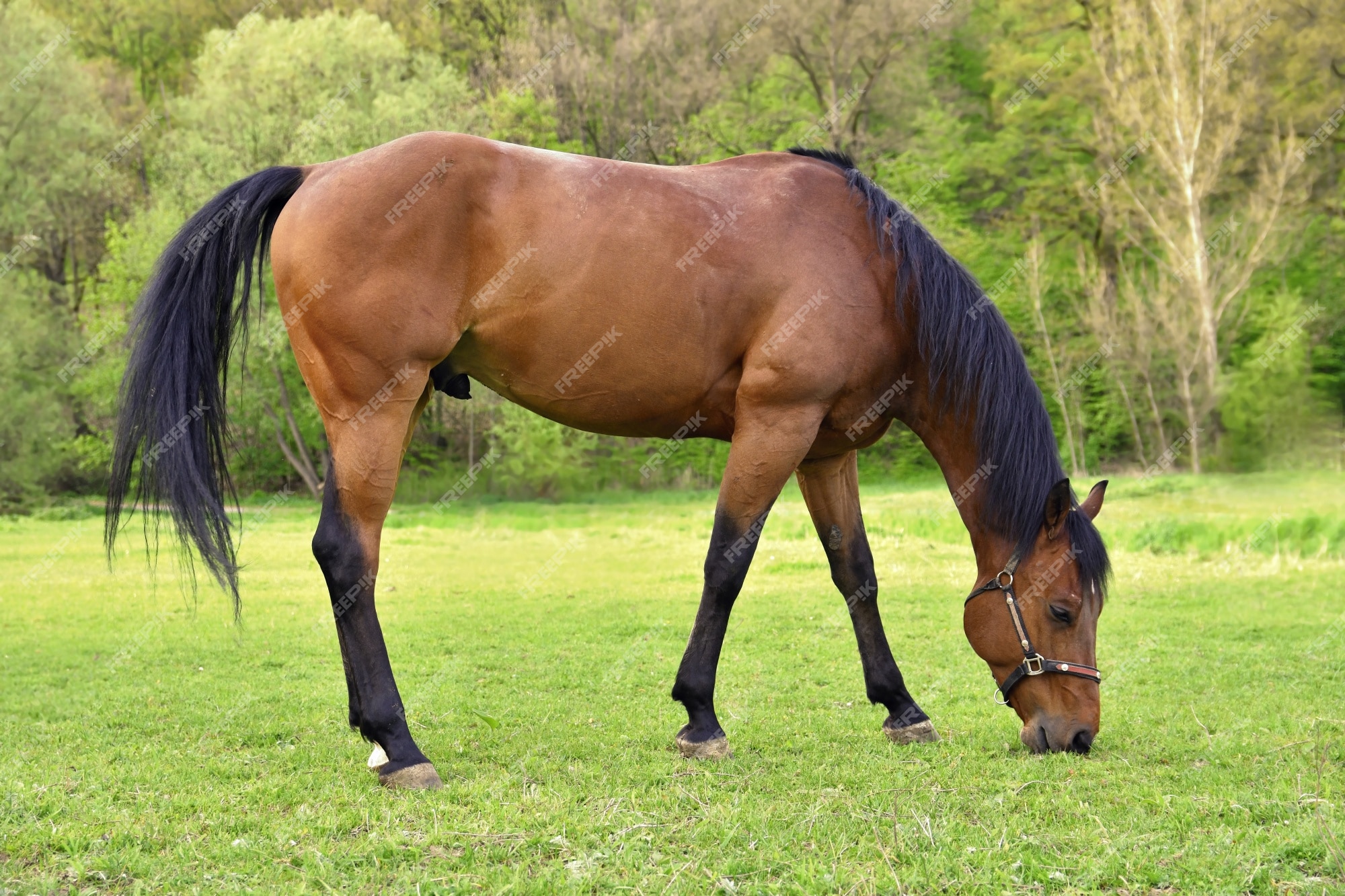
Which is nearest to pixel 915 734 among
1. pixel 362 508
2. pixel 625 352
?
pixel 625 352

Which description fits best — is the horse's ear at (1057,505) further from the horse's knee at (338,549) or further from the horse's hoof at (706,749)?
the horse's knee at (338,549)

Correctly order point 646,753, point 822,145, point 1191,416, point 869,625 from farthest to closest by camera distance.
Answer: point 822,145
point 1191,416
point 869,625
point 646,753

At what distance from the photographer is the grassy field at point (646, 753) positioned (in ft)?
10.6

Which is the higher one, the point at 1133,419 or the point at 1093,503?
the point at 1133,419

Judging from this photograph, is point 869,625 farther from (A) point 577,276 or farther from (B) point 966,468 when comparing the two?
(A) point 577,276

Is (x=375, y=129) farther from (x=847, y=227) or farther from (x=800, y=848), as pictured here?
(x=800, y=848)

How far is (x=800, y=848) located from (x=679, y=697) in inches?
54.7

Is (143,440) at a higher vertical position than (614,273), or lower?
lower

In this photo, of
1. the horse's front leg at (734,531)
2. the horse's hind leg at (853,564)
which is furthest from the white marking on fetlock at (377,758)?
the horse's hind leg at (853,564)

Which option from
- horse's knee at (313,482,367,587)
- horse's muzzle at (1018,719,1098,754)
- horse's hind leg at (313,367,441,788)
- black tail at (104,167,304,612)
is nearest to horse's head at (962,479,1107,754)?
horse's muzzle at (1018,719,1098,754)

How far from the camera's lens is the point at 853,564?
5.33 metres

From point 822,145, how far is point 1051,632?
27766 mm

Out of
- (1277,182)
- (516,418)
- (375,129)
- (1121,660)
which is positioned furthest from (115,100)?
(1121,660)

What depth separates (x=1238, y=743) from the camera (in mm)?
4809
